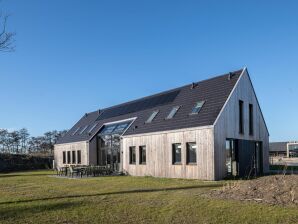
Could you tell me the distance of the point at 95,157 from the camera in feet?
107

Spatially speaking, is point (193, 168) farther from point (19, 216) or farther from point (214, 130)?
point (19, 216)

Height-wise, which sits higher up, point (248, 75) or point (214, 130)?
point (248, 75)

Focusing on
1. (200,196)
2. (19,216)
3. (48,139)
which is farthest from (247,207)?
(48,139)

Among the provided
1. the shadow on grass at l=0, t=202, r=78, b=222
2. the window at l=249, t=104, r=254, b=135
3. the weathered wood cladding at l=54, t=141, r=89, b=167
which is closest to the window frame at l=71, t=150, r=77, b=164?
the weathered wood cladding at l=54, t=141, r=89, b=167

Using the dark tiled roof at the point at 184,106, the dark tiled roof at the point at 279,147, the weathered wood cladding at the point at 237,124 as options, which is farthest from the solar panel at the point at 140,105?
the dark tiled roof at the point at 279,147

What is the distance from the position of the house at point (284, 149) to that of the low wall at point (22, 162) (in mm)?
43677

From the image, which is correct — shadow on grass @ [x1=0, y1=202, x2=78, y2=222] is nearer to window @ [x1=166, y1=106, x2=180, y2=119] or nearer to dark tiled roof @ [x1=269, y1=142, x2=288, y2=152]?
window @ [x1=166, y1=106, x2=180, y2=119]

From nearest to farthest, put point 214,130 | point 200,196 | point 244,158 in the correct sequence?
1. point 200,196
2. point 214,130
3. point 244,158

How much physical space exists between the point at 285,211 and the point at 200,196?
3.60m

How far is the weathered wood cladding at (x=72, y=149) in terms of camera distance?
3309 centimetres

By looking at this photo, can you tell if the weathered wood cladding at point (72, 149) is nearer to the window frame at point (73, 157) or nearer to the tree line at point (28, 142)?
the window frame at point (73, 157)

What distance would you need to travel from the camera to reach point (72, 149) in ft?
120

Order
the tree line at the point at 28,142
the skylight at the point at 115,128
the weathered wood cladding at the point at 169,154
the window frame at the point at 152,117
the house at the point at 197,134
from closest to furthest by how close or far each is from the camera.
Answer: the weathered wood cladding at the point at 169,154 < the house at the point at 197,134 < the window frame at the point at 152,117 < the skylight at the point at 115,128 < the tree line at the point at 28,142

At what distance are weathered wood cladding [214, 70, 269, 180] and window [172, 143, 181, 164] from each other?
2707mm
